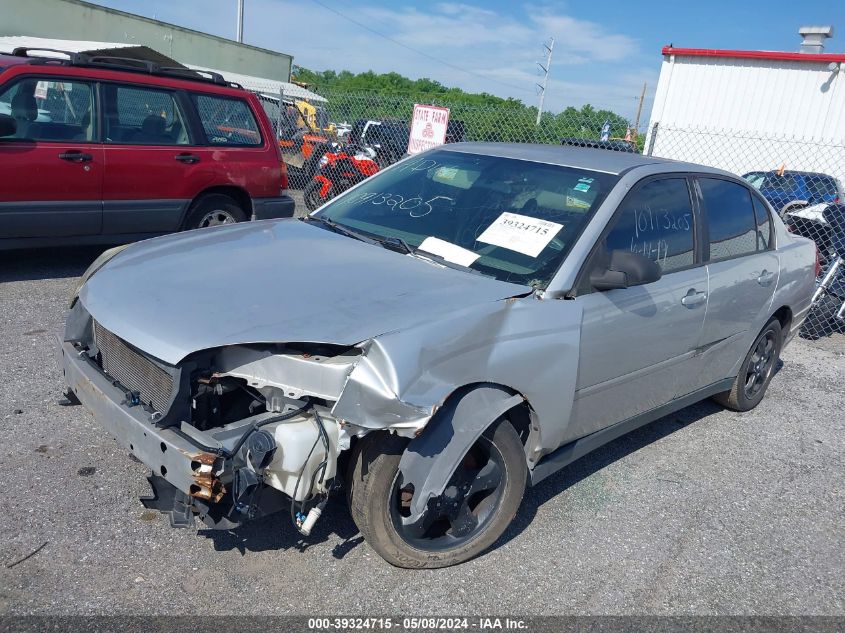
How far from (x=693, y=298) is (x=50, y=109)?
5412 mm

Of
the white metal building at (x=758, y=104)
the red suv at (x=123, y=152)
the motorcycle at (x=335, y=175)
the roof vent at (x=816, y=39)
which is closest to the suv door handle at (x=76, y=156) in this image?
the red suv at (x=123, y=152)

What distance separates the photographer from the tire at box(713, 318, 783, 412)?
16.5ft

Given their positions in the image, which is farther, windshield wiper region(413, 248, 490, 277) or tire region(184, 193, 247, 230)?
tire region(184, 193, 247, 230)

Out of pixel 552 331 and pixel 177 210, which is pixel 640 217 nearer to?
pixel 552 331

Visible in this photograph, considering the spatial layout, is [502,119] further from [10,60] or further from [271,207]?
[10,60]

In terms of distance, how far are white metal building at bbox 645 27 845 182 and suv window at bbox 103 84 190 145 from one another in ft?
33.9

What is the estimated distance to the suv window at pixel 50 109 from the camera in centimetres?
605

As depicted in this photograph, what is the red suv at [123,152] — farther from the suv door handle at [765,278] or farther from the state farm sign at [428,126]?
the suv door handle at [765,278]

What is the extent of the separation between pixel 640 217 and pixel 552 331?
101 centimetres

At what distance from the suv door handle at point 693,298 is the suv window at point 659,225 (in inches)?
6.0

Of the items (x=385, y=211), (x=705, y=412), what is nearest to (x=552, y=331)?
(x=385, y=211)

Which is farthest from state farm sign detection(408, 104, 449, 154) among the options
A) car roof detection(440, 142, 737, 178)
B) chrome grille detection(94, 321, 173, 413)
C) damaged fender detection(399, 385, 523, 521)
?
damaged fender detection(399, 385, 523, 521)

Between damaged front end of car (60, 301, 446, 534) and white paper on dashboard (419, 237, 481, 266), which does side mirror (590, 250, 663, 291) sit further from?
damaged front end of car (60, 301, 446, 534)

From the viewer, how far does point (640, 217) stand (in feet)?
12.3
